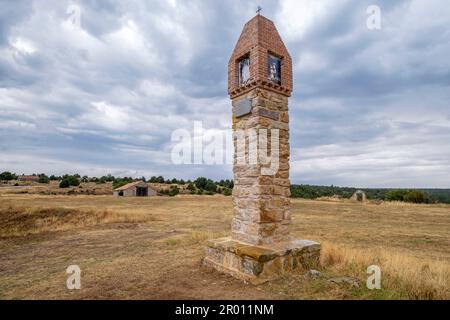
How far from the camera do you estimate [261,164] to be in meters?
7.46

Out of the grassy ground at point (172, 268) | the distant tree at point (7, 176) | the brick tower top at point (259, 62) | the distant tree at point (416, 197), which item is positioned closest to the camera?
the grassy ground at point (172, 268)

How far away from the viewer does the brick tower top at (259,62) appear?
768 centimetres

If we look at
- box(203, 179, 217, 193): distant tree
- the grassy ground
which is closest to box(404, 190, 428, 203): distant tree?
the grassy ground

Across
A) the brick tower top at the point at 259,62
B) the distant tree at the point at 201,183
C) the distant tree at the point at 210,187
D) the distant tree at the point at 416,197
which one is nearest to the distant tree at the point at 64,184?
the distant tree at the point at 201,183

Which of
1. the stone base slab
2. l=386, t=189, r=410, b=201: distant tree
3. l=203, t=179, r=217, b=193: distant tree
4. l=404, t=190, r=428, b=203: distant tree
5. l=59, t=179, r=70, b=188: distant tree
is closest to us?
the stone base slab

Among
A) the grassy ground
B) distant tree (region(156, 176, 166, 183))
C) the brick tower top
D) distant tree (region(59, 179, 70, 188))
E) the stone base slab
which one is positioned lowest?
the grassy ground

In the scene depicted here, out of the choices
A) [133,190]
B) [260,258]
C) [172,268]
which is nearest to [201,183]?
[133,190]

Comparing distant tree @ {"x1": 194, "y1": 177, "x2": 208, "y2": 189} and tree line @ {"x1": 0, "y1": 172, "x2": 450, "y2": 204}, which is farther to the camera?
distant tree @ {"x1": 194, "y1": 177, "x2": 208, "y2": 189}

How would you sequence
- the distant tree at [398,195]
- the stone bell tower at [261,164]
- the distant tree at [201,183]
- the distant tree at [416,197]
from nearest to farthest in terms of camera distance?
the stone bell tower at [261,164] < the distant tree at [416,197] < the distant tree at [398,195] < the distant tree at [201,183]

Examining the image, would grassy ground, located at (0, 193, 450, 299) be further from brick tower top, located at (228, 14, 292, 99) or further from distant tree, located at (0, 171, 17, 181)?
distant tree, located at (0, 171, 17, 181)

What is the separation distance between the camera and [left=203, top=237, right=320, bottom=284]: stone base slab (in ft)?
22.0

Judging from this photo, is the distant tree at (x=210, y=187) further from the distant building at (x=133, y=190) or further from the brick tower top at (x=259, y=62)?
Answer: the brick tower top at (x=259, y=62)

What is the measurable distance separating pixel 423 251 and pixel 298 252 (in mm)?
7953
